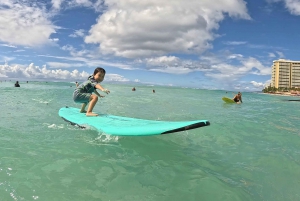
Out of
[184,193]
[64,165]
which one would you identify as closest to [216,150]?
[184,193]

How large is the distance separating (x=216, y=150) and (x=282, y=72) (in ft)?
554

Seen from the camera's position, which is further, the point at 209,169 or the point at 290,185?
the point at 209,169

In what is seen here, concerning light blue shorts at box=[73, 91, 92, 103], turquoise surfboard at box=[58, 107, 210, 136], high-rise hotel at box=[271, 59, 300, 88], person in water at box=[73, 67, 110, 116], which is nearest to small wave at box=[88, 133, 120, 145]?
turquoise surfboard at box=[58, 107, 210, 136]

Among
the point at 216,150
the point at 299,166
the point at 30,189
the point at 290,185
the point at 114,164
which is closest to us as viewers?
the point at 30,189

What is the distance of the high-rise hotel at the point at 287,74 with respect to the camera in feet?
495

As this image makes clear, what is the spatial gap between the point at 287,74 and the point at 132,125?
17132 centimetres

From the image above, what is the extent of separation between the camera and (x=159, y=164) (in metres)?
4.86

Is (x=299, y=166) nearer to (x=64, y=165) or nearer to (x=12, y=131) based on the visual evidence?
(x=64, y=165)

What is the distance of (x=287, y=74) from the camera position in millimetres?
151500

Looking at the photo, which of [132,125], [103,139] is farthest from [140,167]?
[103,139]

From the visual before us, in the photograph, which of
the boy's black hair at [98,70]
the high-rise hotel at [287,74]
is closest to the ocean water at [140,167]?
the boy's black hair at [98,70]

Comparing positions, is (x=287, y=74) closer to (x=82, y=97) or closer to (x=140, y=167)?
(x=82, y=97)

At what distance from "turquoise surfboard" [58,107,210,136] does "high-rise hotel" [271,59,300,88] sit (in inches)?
6537

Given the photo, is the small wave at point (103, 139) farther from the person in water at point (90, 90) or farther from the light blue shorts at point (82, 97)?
the light blue shorts at point (82, 97)
